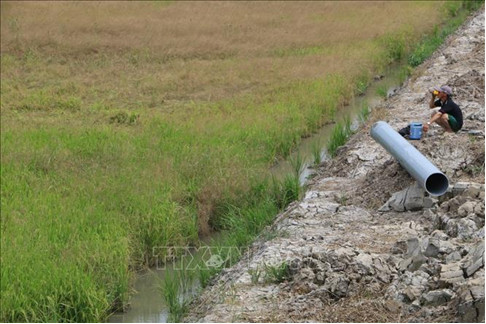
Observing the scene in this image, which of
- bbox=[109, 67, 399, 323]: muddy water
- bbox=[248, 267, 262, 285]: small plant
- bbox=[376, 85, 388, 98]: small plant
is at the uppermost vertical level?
bbox=[376, 85, 388, 98]: small plant

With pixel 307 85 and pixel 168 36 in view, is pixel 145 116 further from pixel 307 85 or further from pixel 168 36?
pixel 168 36

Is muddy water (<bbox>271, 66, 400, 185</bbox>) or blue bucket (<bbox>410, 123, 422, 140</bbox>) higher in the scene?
blue bucket (<bbox>410, 123, 422, 140</bbox>)

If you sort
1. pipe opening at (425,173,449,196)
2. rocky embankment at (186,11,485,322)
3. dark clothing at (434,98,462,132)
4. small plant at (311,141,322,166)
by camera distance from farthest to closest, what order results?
small plant at (311,141,322,166) < dark clothing at (434,98,462,132) < pipe opening at (425,173,449,196) < rocky embankment at (186,11,485,322)

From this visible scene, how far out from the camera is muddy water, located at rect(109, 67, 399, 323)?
26.4 feet

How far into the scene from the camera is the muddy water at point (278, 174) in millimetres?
8039

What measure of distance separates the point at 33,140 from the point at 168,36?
7.85 metres

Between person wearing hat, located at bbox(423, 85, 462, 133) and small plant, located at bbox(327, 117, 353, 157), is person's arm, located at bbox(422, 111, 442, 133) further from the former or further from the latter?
small plant, located at bbox(327, 117, 353, 157)

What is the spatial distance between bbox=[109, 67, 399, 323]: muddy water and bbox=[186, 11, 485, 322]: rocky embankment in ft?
2.11

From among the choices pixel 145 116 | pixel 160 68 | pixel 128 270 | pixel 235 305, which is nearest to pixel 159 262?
pixel 128 270

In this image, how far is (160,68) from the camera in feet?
56.3

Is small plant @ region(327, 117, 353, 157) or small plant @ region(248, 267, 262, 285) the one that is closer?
small plant @ region(248, 267, 262, 285)

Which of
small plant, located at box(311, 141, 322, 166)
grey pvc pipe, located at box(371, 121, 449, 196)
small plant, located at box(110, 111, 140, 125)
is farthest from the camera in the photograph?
small plant, located at box(110, 111, 140, 125)

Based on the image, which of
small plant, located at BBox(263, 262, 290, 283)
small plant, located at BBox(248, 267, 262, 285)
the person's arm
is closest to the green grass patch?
small plant, located at BBox(248, 267, 262, 285)

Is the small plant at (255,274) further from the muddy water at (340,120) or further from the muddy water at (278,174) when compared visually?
the muddy water at (340,120)
